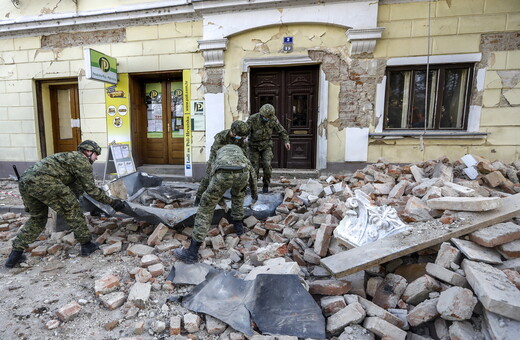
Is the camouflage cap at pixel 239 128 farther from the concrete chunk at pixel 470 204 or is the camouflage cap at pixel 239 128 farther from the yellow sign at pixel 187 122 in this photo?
the yellow sign at pixel 187 122

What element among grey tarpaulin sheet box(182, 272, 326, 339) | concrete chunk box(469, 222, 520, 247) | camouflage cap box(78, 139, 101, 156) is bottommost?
grey tarpaulin sheet box(182, 272, 326, 339)

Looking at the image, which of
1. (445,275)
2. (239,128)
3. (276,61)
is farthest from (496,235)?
(276,61)

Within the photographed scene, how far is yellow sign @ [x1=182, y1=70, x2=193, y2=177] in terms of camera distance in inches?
265

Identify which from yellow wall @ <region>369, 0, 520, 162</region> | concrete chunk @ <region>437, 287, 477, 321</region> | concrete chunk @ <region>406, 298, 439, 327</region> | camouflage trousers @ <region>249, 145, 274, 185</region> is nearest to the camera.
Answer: concrete chunk @ <region>437, 287, 477, 321</region>

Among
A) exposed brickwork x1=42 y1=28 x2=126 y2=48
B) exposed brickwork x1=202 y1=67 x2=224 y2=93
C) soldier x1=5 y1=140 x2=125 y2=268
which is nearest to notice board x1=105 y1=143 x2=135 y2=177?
exposed brickwork x1=202 y1=67 x2=224 y2=93

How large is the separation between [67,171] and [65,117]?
5.90m

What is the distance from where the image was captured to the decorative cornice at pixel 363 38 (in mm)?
5723

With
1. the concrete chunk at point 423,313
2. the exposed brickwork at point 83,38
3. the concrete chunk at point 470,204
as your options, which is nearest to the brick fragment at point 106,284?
the concrete chunk at point 423,313

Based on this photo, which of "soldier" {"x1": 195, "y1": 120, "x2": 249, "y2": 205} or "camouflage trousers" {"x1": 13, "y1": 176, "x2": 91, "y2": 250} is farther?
"soldier" {"x1": 195, "y1": 120, "x2": 249, "y2": 205}

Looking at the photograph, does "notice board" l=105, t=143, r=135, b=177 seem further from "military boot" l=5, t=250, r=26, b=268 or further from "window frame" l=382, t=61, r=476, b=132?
"window frame" l=382, t=61, r=476, b=132

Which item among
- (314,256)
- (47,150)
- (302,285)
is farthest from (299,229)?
(47,150)

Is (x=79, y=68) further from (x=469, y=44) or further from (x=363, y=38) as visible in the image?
(x=469, y=44)

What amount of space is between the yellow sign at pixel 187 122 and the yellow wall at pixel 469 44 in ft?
14.0

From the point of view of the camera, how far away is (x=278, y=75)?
6.55m
